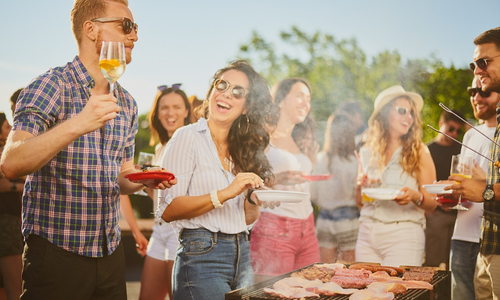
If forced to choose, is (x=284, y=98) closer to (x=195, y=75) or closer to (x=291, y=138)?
(x=291, y=138)

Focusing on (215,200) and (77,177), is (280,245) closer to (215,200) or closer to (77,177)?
(215,200)

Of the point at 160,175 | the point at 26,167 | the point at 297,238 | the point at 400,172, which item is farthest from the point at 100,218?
the point at 400,172

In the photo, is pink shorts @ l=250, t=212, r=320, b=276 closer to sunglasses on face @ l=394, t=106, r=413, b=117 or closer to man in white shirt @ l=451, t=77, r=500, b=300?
man in white shirt @ l=451, t=77, r=500, b=300

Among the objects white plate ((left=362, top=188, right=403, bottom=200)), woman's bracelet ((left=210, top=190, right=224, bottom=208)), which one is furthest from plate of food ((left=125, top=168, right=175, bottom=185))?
white plate ((left=362, top=188, right=403, bottom=200))

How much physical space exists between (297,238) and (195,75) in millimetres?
2188

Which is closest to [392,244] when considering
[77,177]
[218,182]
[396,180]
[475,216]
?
[396,180]

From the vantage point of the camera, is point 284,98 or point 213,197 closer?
point 213,197

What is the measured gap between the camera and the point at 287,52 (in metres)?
19.8

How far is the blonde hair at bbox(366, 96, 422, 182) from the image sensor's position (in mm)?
3797

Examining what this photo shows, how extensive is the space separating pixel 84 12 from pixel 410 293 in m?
2.04

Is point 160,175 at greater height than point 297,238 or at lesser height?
greater

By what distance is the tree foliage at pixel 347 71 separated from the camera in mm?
7340

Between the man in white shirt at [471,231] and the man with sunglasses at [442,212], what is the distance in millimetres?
1194

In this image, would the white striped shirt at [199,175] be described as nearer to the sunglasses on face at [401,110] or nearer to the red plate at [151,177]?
the red plate at [151,177]
